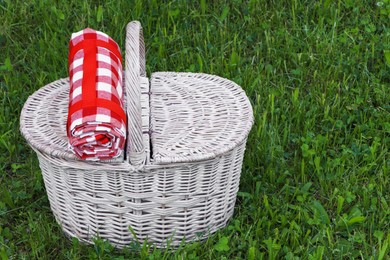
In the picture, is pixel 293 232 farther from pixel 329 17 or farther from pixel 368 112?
pixel 329 17

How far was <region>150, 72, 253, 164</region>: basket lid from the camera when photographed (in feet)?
8.66

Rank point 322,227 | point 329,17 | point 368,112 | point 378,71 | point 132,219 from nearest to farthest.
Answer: point 132,219, point 322,227, point 368,112, point 378,71, point 329,17

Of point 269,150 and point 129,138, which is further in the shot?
point 269,150

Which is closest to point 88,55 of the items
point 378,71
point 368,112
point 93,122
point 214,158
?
point 93,122

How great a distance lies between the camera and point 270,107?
11.7 feet

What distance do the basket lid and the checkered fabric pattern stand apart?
0.59 ft

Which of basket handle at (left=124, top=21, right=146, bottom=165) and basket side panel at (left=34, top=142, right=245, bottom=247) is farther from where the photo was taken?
basket side panel at (left=34, top=142, right=245, bottom=247)

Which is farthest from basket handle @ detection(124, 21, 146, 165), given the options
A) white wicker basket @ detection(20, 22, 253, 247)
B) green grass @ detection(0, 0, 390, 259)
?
green grass @ detection(0, 0, 390, 259)

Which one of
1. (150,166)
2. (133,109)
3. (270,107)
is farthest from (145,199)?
(270,107)

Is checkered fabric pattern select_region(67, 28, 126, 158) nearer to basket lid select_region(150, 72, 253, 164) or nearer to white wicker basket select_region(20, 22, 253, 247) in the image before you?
white wicker basket select_region(20, 22, 253, 247)

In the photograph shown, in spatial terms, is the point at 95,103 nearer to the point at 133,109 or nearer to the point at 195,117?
→ the point at 133,109

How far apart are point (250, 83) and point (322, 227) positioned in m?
1.04

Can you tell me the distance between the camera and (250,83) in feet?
12.2

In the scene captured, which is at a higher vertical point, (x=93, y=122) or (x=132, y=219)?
(x=93, y=122)
